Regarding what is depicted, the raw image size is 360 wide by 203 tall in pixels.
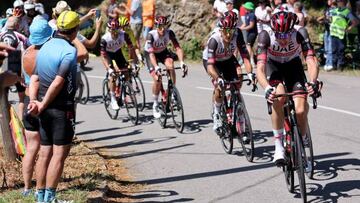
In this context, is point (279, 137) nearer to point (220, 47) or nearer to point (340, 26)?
point (220, 47)

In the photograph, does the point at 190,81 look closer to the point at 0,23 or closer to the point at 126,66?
the point at 126,66

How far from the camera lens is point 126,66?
13734 mm

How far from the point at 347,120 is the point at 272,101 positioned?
5.10 metres

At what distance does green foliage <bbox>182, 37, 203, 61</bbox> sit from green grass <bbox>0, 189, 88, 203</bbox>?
593 inches

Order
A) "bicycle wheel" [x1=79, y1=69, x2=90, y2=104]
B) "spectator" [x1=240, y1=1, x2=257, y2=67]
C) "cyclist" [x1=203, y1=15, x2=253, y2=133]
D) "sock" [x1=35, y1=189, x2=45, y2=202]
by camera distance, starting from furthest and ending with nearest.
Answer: "spectator" [x1=240, y1=1, x2=257, y2=67], "bicycle wheel" [x1=79, y1=69, x2=90, y2=104], "cyclist" [x1=203, y1=15, x2=253, y2=133], "sock" [x1=35, y1=189, x2=45, y2=202]

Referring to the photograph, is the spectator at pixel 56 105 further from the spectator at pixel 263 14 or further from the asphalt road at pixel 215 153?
the spectator at pixel 263 14

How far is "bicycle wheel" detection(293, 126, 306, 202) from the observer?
739 centimetres

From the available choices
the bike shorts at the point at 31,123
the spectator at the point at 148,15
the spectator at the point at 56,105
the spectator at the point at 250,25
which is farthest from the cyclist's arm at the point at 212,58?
the spectator at the point at 148,15

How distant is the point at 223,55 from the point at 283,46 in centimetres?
210

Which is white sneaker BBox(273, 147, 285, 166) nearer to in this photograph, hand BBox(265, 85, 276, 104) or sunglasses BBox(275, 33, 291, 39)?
hand BBox(265, 85, 276, 104)

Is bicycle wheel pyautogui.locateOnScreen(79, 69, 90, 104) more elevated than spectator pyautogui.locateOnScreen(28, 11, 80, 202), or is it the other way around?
spectator pyautogui.locateOnScreen(28, 11, 80, 202)

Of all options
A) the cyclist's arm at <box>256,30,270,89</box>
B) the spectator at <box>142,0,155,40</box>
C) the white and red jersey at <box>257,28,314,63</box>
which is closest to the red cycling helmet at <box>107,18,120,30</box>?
the white and red jersey at <box>257,28,314,63</box>

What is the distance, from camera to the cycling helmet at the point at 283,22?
8.15 metres

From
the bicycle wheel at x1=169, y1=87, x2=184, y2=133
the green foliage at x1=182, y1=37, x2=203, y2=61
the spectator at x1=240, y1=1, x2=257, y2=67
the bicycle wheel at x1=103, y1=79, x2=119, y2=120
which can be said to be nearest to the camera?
the bicycle wheel at x1=169, y1=87, x2=184, y2=133
